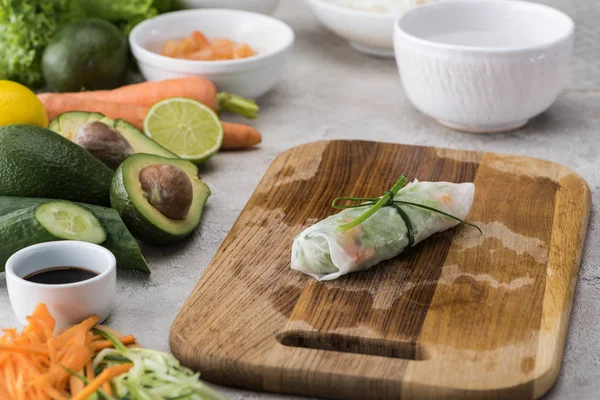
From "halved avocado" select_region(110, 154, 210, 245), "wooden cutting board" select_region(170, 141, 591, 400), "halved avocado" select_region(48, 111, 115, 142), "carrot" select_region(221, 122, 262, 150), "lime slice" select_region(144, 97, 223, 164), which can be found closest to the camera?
"wooden cutting board" select_region(170, 141, 591, 400)

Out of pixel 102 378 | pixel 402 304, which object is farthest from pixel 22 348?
pixel 402 304

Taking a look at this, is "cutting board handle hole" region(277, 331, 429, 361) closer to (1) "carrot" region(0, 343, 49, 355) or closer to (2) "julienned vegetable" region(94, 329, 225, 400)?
(2) "julienned vegetable" region(94, 329, 225, 400)

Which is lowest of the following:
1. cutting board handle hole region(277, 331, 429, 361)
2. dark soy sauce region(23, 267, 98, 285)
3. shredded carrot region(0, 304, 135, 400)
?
cutting board handle hole region(277, 331, 429, 361)

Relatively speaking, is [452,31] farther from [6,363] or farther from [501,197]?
[6,363]

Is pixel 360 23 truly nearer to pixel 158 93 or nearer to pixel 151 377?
pixel 158 93

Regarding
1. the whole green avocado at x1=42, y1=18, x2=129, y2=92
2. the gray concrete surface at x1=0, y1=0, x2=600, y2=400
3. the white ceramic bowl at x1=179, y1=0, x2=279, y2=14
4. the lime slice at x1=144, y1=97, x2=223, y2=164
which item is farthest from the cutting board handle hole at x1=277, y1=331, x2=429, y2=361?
the white ceramic bowl at x1=179, y1=0, x2=279, y2=14

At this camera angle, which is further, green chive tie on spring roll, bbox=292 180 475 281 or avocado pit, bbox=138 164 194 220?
avocado pit, bbox=138 164 194 220
